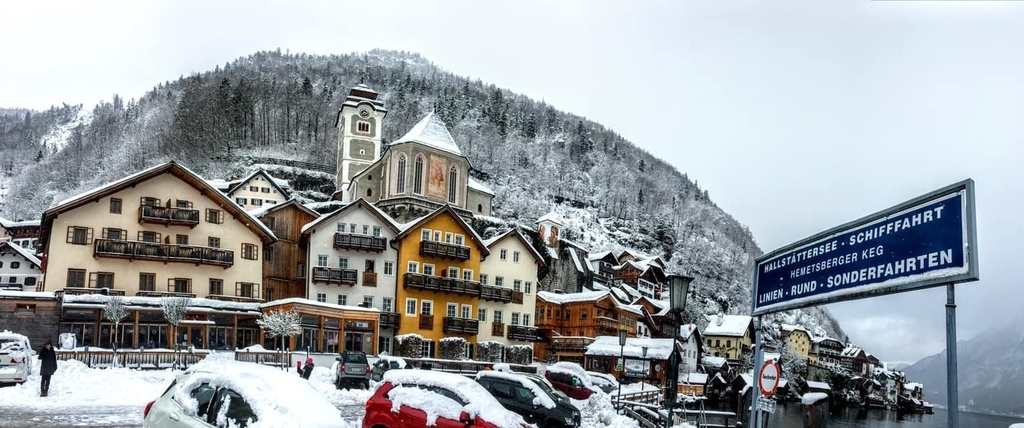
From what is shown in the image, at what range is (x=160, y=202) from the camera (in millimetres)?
53719

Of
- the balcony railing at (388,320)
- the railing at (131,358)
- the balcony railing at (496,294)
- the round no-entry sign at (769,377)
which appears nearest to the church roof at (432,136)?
the balcony railing at (496,294)

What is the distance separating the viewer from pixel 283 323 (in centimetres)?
4769

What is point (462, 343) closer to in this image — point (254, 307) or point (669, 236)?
point (254, 307)

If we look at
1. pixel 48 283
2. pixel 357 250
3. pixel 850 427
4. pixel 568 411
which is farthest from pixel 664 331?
pixel 568 411

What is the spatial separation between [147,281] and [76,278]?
13.9 ft

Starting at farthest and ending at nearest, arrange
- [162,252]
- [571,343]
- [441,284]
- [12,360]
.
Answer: [571,343] → [441,284] → [162,252] → [12,360]

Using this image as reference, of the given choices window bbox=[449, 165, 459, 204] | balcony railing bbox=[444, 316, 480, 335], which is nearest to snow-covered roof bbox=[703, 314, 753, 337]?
window bbox=[449, 165, 459, 204]

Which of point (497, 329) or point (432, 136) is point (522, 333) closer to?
point (497, 329)

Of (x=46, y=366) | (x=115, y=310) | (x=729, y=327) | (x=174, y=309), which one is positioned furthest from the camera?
(x=729, y=327)

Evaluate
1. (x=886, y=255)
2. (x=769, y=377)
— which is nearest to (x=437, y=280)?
(x=769, y=377)

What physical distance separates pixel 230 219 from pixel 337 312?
1176 centimetres

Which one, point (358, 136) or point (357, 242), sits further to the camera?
point (358, 136)

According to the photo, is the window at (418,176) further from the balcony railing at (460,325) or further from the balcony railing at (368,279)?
the balcony railing at (368,279)

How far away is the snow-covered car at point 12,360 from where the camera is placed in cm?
2591
